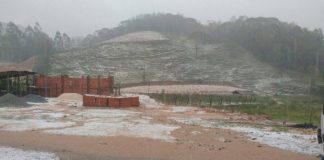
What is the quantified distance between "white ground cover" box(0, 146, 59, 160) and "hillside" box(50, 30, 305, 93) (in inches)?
2594

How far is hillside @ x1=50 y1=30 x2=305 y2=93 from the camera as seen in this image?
279ft

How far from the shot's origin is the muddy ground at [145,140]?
1445cm

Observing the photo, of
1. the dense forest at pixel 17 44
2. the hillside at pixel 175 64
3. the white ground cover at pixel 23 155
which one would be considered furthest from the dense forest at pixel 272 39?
the white ground cover at pixel 23 155

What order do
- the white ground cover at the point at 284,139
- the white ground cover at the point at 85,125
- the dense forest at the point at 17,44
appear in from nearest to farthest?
1. the white ground cover at the point at 284,139
2. the white ground cover at the point at 85,125
3. the dense forest at the point at 17,44

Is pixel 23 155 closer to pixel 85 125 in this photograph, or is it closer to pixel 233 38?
pixel 85 125

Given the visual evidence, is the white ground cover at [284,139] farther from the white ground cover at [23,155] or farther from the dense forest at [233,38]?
the dense forest at [233,38]

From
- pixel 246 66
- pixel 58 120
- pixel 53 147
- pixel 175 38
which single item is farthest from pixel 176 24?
pixel 53 147

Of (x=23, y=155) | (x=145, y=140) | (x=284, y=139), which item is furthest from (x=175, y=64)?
(x=23, y=155)

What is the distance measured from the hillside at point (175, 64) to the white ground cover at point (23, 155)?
65895mm

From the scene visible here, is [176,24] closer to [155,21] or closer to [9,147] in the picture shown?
[155,21]

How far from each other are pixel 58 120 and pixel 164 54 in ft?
264

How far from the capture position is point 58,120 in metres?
24.5

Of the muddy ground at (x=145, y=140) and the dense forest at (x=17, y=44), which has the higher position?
the dense forest at (x=17, y=44)

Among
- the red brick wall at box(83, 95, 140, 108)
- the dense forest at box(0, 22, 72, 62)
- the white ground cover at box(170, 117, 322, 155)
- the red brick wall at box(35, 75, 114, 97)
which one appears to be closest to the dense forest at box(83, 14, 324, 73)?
the dense forest at box(0, 22, 72, 62)
